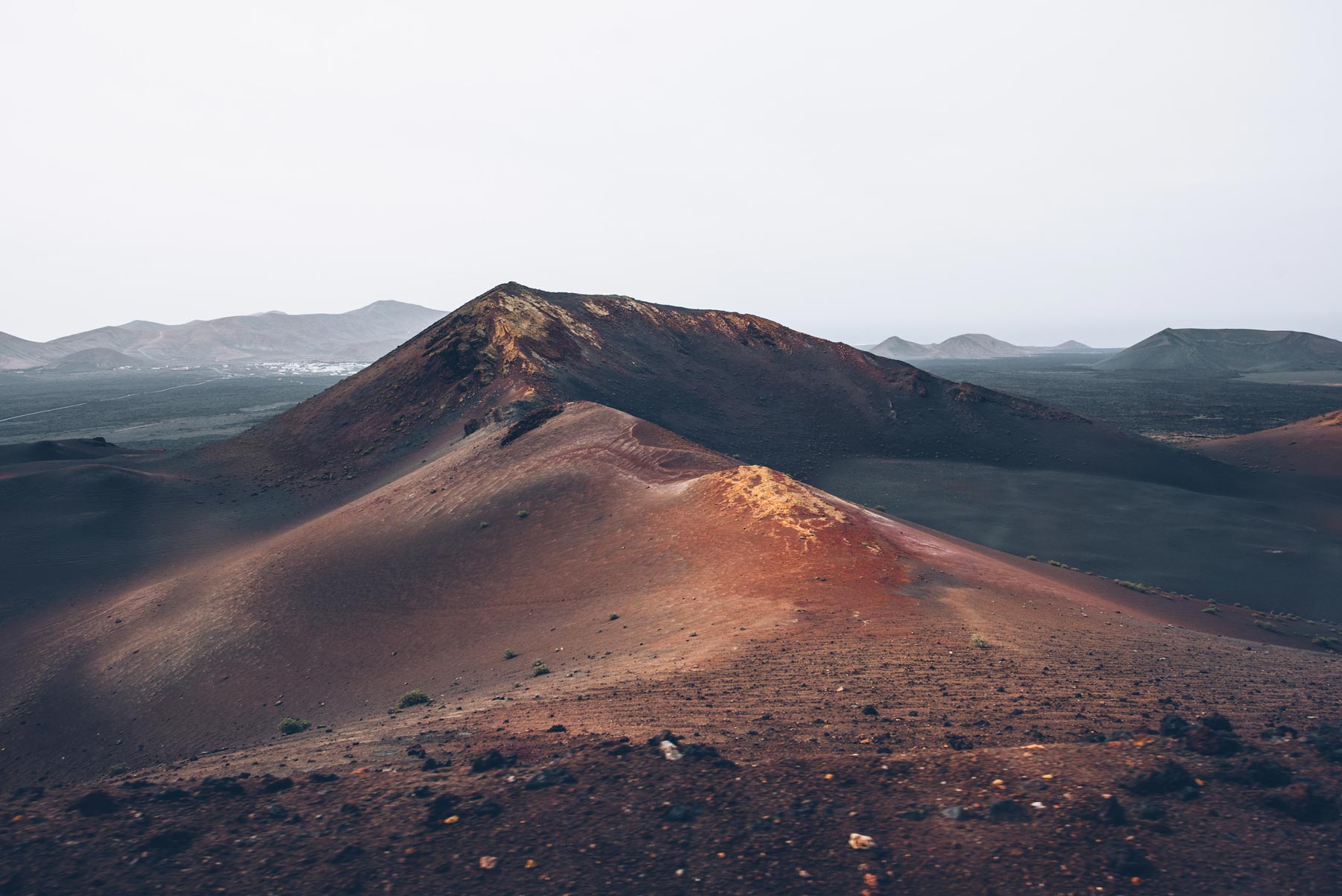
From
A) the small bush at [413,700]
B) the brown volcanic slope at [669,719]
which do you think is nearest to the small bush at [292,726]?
the brown volcanic slope at [669,719]

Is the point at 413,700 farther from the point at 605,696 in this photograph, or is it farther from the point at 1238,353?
the point at 1238,353

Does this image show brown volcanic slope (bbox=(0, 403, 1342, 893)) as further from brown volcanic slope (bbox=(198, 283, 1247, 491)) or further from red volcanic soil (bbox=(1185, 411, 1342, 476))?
red volcanic soil (bbox=(1185, 411, 1342, 476))

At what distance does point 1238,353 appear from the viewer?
589 feet

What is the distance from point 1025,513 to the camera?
39.5 meters

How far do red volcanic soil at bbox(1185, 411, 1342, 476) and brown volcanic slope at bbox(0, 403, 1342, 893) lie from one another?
37.8 m

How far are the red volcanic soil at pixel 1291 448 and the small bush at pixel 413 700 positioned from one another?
6076 cm

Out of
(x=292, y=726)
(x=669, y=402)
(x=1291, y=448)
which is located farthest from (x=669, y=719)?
(x=1291, y=448)

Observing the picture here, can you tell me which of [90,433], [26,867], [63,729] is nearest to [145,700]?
[63,729]

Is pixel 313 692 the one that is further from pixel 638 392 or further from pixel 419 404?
pixel 638 392

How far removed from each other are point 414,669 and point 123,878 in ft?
35.2

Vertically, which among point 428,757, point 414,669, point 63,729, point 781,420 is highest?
point 781,420

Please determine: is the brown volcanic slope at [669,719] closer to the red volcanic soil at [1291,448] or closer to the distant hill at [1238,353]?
the red volcanic soil at [1291,448]

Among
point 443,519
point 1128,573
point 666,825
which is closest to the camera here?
point 666,825

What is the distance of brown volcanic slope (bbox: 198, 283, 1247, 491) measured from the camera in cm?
4519
